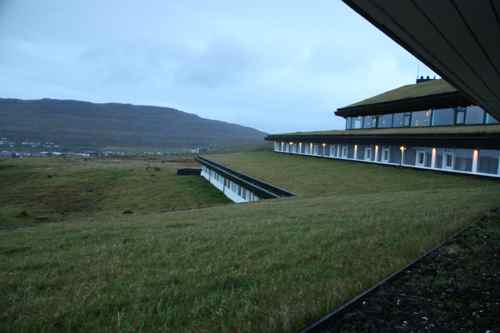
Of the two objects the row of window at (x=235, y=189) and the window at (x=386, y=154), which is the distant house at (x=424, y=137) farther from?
the row of window at (x=235, y=189)

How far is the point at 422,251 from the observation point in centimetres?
626

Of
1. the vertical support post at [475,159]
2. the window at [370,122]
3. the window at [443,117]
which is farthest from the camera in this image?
the window at [370,122]

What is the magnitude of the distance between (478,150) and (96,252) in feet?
81.9

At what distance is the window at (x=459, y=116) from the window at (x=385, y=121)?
8.38 meters

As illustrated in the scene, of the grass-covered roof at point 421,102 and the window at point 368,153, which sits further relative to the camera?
the window at point 368,153

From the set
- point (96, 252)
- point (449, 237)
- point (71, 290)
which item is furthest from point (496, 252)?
point (96, 252)

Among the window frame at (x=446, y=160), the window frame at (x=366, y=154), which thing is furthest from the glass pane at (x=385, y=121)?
the window frame at (x=446, y=160)

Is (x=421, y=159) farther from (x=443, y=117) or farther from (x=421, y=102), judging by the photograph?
(x=421, y=102)

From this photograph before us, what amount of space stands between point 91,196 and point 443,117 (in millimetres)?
41283

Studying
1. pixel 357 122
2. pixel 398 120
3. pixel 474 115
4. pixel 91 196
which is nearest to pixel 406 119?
pixel 398 120

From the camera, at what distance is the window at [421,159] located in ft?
81.8

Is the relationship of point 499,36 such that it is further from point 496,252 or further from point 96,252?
point 96,252

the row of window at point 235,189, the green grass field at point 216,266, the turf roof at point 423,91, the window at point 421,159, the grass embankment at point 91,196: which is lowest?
the grass embankment at point 91,196

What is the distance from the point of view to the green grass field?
3.94 m
